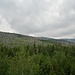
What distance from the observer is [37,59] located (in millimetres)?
85750

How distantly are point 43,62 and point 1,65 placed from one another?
32.6 metres

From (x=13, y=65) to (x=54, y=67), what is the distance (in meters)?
32.8

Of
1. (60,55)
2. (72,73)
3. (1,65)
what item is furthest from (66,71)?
(1,65)

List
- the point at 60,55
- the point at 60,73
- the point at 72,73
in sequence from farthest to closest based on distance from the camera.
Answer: the point at 60,55, the point at 72,73, the point at 60,73

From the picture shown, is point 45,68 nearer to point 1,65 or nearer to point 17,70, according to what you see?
point 1,65

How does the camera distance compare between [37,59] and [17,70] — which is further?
[37,59]

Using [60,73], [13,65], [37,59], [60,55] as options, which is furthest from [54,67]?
[13,65]

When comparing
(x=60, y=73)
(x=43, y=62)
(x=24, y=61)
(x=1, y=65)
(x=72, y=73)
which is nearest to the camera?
(x=24, y=61)

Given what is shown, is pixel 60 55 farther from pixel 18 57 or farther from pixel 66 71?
pixel 18 57

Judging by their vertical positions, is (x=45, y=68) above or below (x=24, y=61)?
below

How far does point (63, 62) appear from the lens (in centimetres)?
8712

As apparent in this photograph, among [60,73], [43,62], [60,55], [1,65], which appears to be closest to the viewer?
[1,65]

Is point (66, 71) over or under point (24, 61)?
under

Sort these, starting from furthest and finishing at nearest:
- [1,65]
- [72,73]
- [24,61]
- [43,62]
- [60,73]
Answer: [43,62] → [72,73] → [60,73] → [1,65] → [24,61]
